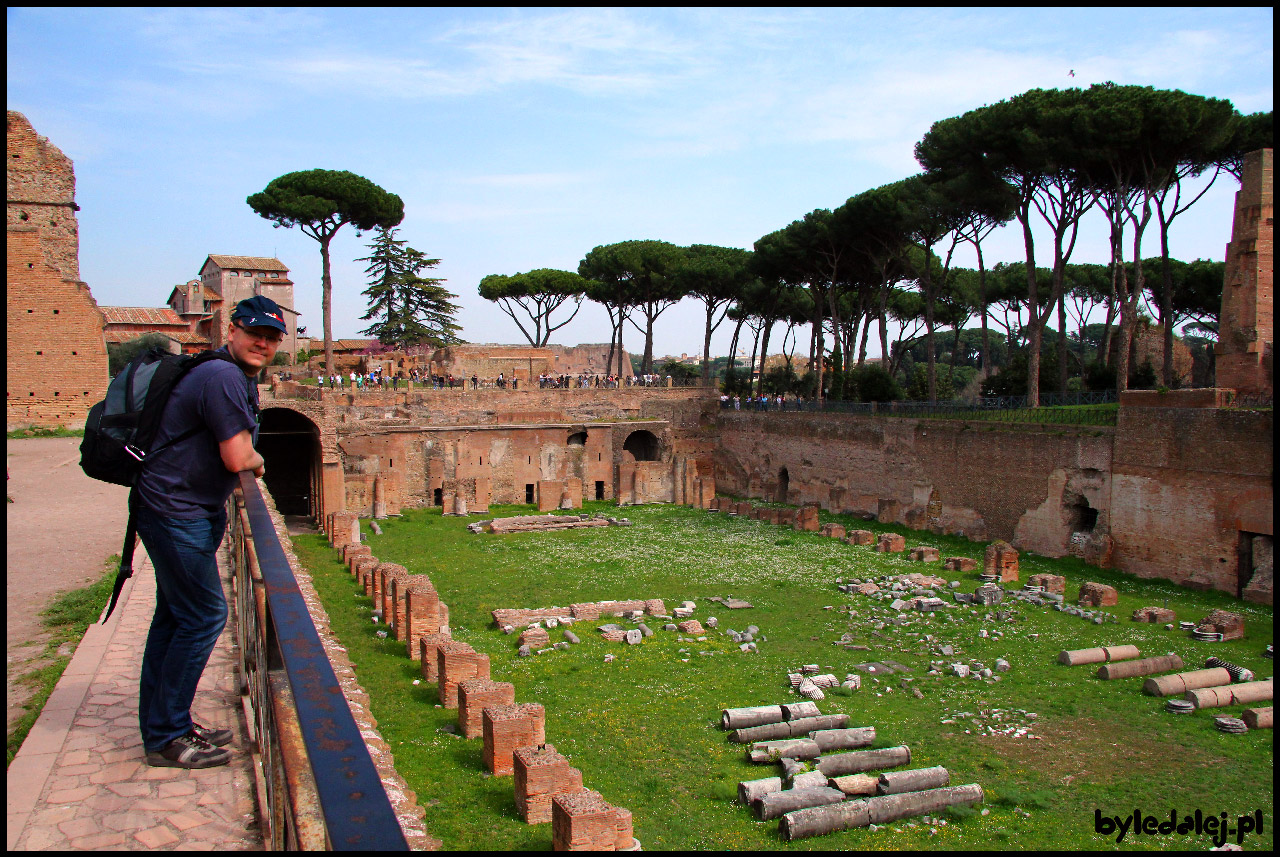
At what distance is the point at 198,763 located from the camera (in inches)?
123

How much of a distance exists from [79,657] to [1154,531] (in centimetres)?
1618

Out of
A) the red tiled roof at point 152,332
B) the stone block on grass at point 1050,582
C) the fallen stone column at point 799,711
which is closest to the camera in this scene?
the fallen stone column at point 799,711

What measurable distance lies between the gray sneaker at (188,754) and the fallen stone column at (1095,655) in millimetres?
10409

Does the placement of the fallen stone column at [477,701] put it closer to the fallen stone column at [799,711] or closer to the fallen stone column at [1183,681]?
the fallen stone column at [799,711]

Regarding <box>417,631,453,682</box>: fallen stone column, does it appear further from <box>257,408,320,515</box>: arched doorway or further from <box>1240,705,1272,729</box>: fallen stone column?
<box>257,408,320,515</box>: arched doorway

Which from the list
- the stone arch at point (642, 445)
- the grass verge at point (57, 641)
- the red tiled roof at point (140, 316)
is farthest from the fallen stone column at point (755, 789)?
the red tiled roof at point (140, 316)

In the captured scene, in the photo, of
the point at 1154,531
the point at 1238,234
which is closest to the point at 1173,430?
the point at 1154,531

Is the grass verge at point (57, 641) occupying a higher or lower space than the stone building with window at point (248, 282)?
lower

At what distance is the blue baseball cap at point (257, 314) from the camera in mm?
3133

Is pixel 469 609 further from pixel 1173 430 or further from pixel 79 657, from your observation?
pixel 1173 430

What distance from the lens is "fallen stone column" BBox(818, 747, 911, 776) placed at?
25.4 feet

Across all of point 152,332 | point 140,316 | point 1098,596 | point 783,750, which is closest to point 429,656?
point 783,750

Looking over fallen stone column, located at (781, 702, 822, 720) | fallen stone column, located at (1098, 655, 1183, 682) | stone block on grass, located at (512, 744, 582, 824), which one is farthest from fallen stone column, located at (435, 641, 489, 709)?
fallen stone column, located at (1098, 655, 1183, 682)

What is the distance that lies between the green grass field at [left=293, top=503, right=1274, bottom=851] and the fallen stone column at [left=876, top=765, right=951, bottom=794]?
34 cm
